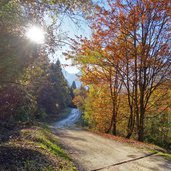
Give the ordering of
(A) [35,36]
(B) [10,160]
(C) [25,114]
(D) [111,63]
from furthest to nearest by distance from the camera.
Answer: (C) [25,114] < (D) [111,63] < (A) [35,36] < (B) [10,160]

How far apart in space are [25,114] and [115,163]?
14.0m

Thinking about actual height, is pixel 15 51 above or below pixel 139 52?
below

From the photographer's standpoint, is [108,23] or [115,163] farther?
[108,23]

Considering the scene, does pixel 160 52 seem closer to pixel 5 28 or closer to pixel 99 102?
pixel 99 102

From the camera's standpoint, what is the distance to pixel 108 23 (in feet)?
46.5

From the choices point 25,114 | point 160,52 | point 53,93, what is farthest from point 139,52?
point 53,93

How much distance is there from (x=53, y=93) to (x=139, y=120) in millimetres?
40572

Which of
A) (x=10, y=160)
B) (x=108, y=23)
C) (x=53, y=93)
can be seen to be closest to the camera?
(x=10, y=160)

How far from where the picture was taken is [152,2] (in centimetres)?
1311

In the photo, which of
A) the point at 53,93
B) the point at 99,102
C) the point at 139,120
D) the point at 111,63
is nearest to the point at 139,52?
the point at 111,63

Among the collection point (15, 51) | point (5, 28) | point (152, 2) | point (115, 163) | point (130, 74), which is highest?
point (152, 2)

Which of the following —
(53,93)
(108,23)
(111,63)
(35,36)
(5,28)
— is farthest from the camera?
(53,93)

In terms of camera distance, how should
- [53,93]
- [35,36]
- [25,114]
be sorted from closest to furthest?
[35,36] < [25,114] < [53,93]

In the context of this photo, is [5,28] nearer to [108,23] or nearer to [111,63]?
[108,23]
